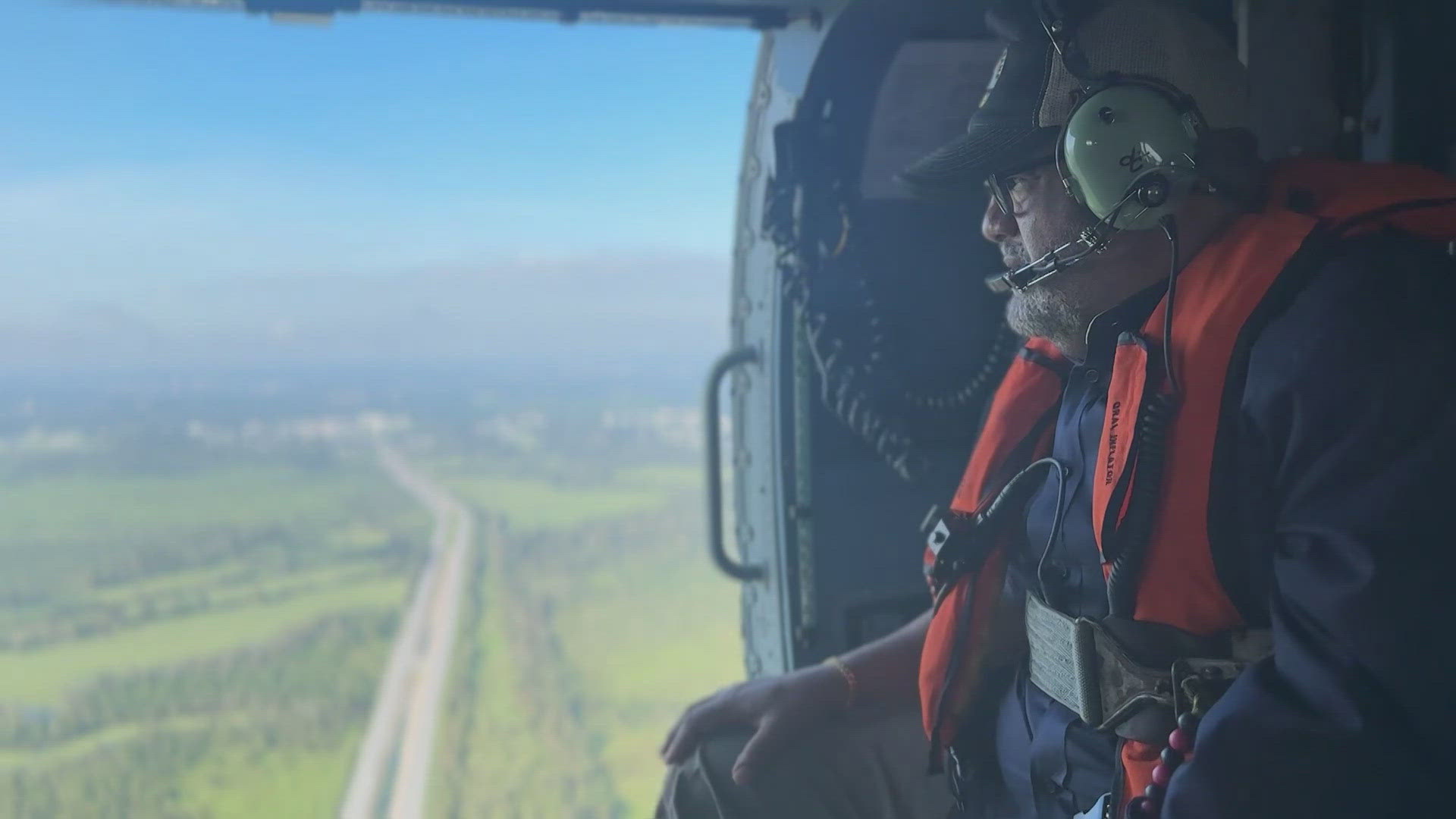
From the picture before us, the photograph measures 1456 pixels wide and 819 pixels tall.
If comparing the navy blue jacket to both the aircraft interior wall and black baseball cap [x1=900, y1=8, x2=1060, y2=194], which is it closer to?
black baseball cap [x1=900, y1=8, x2=1060, y2=194]

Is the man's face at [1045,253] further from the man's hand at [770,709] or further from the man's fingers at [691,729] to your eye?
the man's fingers at [691,729]

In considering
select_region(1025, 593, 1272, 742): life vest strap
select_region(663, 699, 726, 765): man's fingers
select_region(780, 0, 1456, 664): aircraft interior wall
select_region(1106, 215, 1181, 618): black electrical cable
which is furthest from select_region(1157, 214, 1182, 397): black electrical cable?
select_region(663, 699, 726, 765): man's fingers

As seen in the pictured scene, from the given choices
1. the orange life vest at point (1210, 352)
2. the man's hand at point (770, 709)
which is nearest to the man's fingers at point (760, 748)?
the man's hand at point (770, 709)

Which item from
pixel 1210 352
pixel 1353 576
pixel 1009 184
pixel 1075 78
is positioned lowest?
pixel 1353 576

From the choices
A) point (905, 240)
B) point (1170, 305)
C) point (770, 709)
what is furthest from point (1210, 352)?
point (905, 240)

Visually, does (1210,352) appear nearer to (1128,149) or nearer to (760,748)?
(1128,149)

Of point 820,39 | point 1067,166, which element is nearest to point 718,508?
point 820,39

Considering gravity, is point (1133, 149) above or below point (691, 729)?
above
